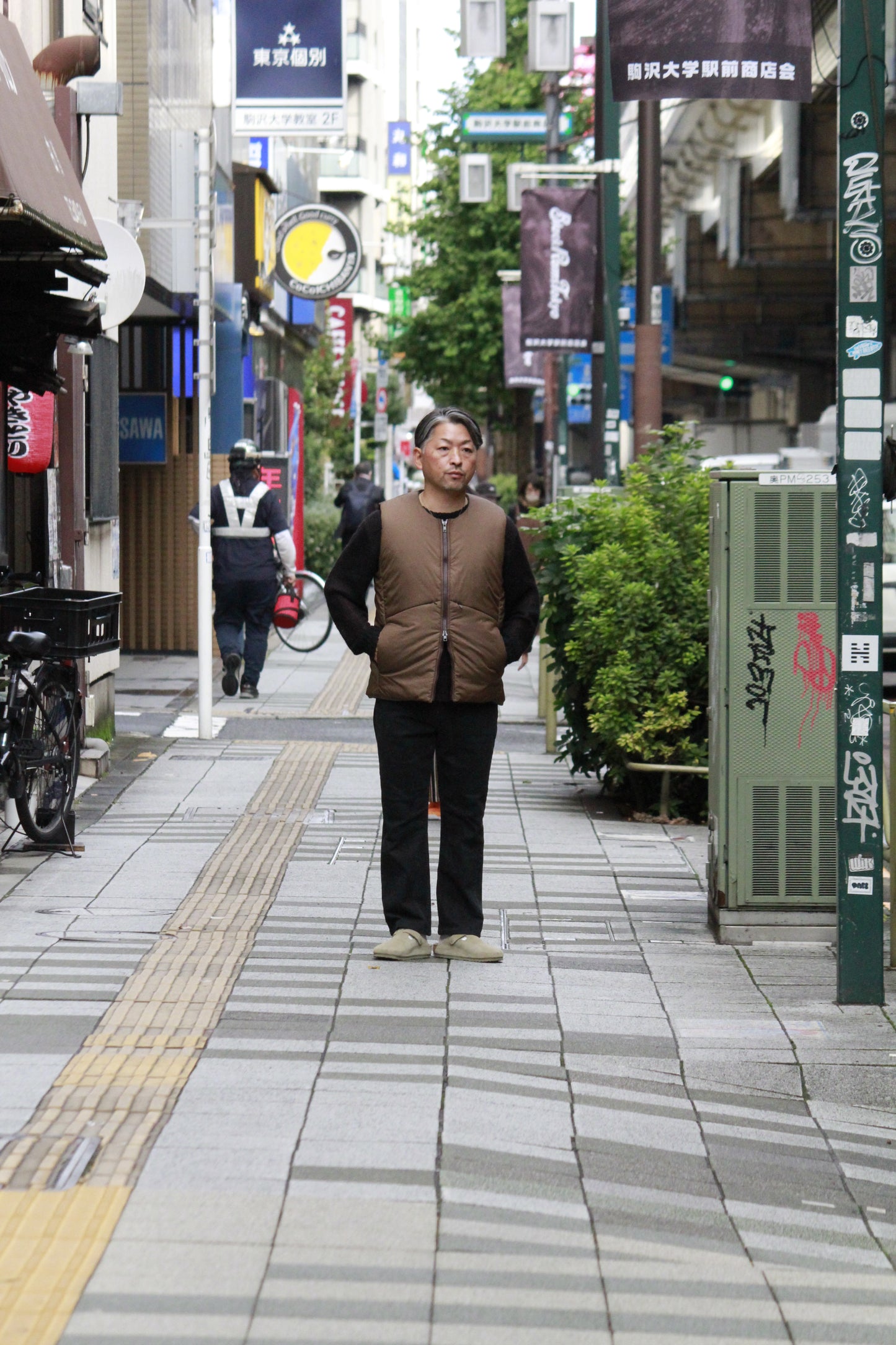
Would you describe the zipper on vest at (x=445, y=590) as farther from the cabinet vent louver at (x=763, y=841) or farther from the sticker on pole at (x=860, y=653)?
the cabinet vent louver at (x=763, y=841)

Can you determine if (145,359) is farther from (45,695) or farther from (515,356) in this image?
(515,356)

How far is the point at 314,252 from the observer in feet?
79.4

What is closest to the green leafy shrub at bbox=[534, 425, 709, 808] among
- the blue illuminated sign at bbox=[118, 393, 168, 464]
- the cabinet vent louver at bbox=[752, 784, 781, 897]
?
the cabinet vent louver at bbox=[752, 784, 781, 897]

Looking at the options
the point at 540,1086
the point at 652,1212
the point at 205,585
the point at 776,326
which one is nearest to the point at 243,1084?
the point at 540,1086

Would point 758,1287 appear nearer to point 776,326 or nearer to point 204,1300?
point 204,1300

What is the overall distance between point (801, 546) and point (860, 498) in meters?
1.09

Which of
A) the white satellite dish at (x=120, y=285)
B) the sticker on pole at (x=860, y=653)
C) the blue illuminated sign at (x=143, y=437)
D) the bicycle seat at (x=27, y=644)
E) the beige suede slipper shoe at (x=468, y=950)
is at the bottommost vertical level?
the beige suede slipper shoe at (x=468, y=950)

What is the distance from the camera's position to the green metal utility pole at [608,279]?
60.1ft

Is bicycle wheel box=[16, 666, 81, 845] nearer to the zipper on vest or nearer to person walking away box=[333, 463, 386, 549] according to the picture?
the zipper on vest

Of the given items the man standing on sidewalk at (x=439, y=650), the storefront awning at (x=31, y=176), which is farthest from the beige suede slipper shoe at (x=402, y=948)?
the storefront awning at (x=31, y=176)

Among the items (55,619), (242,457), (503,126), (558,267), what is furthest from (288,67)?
(55,619)

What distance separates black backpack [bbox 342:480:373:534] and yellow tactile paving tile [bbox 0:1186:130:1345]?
2034 centimetres

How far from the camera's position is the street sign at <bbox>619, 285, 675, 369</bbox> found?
75.7ft

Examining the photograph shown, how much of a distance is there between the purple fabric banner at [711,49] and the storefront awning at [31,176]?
2427mm
